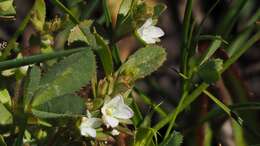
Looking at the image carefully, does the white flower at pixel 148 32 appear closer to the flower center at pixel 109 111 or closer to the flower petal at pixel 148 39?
the flower petal at pixel 148 39

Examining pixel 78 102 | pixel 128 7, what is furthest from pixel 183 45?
pixel 78 102

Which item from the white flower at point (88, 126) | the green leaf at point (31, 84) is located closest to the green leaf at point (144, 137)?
the white flower at point (88, 126)

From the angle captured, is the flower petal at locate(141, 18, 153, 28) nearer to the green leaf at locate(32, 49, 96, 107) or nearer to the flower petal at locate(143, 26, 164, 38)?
the flower petal at locate(143, 26, 164, 38)

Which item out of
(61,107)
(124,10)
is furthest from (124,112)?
(124,10)

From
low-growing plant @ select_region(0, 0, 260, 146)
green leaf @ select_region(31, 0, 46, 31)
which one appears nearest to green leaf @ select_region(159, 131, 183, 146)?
low-growing plant @ select_region(0, 0, 260, 146)

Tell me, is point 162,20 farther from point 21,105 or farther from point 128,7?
point 21,105
